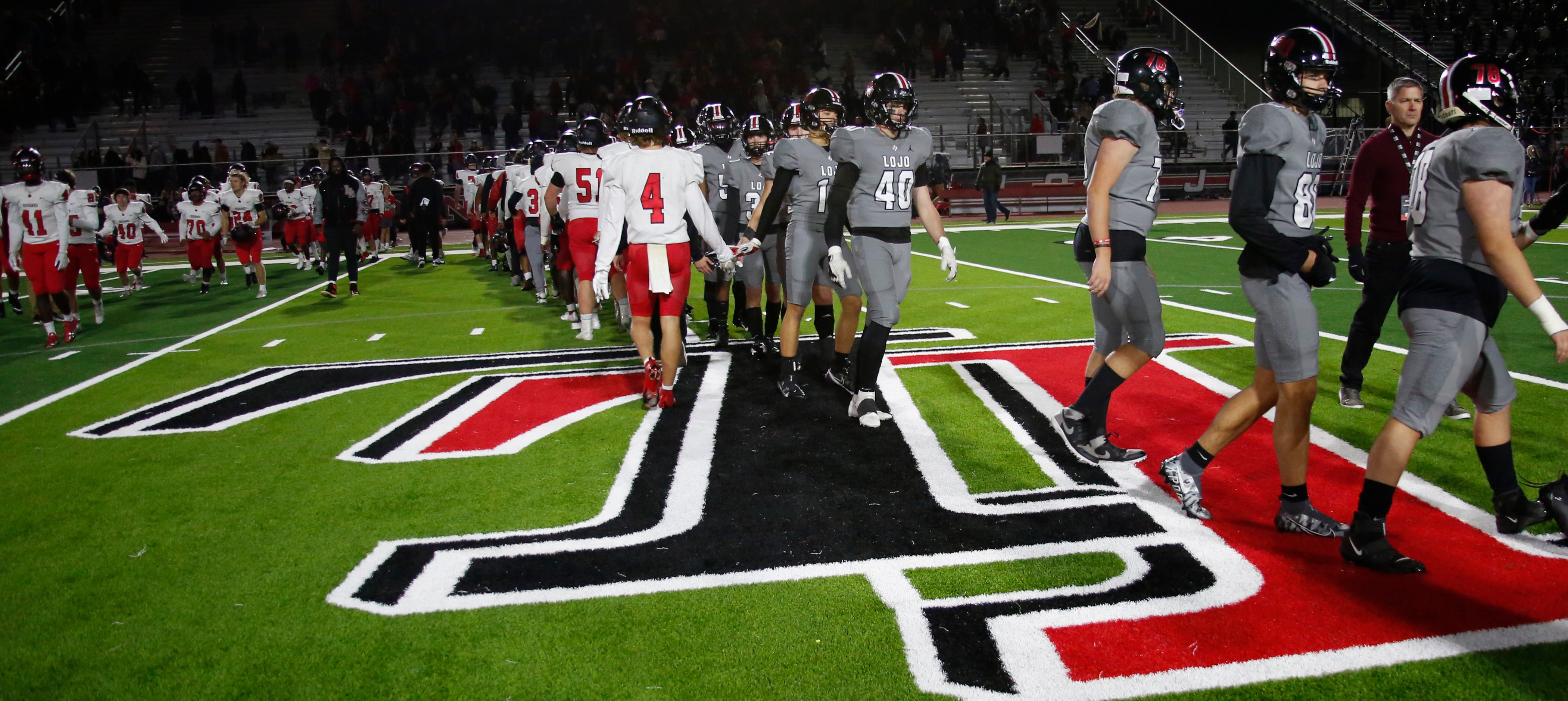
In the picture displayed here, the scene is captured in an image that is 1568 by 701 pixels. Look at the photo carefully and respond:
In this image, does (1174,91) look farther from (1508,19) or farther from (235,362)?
(1508,19)

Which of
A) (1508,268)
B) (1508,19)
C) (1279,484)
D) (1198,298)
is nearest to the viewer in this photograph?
(1508,268)

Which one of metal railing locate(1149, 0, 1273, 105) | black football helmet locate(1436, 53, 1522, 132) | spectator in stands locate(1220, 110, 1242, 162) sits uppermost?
metal railing locate(1149, 0, 1273, 105)

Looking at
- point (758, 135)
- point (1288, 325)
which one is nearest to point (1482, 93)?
point (1288, 325)

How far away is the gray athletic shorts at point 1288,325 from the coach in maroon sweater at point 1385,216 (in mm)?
2486

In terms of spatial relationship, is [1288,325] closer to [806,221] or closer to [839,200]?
[839,200]

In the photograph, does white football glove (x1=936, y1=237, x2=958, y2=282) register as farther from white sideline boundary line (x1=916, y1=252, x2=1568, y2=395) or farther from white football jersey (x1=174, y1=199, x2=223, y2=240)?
white football jersey (x1=174, y1=199, x2=223, y2=240)

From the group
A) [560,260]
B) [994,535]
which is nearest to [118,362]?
[560,260]

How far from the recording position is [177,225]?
27.5m

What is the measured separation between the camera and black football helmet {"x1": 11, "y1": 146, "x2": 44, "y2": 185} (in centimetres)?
1086

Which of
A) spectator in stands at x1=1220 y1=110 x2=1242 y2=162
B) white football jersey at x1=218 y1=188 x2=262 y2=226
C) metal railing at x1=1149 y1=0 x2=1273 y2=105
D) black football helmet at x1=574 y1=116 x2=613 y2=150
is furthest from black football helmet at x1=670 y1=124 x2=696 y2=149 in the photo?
metal railing at x1=1149 y1=0 x2=1273 y2=105

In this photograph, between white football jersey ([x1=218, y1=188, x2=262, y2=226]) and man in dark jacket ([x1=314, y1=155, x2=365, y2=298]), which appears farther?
white football jersey ([x1=218, y1=188, x2=262, y2=226])

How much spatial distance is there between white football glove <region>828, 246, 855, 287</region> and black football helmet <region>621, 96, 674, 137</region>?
5.44 feet

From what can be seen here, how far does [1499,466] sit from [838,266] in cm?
351

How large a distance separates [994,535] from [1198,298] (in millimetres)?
8014
